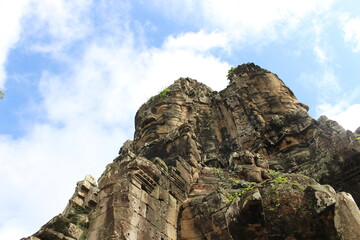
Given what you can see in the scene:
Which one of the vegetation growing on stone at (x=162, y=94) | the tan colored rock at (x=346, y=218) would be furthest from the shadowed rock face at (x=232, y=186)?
the vegetation growing on stone at (x=162, y=94)

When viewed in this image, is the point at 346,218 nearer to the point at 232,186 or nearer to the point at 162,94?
the point at 232,186

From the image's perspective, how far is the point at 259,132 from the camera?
1759 centimetres

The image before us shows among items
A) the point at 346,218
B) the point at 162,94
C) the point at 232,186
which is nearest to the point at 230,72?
the point at 162,94

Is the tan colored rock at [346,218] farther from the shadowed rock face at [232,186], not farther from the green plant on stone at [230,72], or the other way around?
the green plant on stone at [230,72]

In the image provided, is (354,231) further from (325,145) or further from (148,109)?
(148,109)

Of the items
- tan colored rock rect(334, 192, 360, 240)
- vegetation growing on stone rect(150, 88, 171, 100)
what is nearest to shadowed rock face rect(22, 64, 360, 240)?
tan colored rock rect(334, 192, 360, 240)

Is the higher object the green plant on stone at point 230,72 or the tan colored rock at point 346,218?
the green plant on stone at point 230,72

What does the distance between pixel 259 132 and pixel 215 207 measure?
11.2m

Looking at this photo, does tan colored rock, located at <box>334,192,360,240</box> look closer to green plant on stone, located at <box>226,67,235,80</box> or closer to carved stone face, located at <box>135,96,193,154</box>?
carved stone face, located at <box>135,96,193,154</box>

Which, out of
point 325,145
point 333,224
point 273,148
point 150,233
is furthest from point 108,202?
point 273,148

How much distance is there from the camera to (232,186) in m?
9.17

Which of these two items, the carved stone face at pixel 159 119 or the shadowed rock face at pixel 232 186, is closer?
the shadowed rock face at pixel 232 186

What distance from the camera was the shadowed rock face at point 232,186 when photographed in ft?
14.1

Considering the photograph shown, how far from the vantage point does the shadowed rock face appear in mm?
4312
